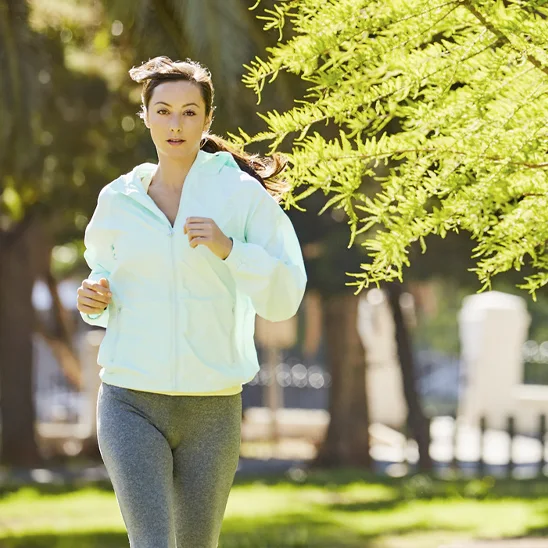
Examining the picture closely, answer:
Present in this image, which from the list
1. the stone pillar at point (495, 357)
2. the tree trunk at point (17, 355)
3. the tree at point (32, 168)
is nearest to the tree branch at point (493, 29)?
the tree at point (32, 168)

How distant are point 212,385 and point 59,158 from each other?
35.5 ft

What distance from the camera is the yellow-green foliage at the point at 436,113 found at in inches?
140

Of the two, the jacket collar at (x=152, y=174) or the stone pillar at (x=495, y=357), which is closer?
the jacket collar at (x=152, y=174)

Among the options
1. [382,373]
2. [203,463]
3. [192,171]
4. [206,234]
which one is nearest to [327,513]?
[203,463]

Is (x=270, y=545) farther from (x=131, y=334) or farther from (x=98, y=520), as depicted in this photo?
(x=131, y=334)

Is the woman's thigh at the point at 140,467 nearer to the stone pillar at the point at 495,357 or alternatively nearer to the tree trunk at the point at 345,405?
the tree trunk at the point at 345,405

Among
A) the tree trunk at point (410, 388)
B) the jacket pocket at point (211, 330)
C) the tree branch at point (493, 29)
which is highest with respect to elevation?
the tree branch at point (493, 29)

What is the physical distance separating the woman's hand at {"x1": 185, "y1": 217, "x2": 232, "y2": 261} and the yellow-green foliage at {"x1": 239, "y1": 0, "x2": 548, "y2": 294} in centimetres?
43

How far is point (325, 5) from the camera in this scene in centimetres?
357

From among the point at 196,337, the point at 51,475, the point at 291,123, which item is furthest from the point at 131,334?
the point at 51,475

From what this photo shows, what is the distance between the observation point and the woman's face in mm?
3529

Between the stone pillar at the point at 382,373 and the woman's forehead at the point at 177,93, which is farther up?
the woman's forehead at the point at 177,93

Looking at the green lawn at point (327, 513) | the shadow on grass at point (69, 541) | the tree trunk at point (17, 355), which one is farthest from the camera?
the tree trunk at point (17, 355)

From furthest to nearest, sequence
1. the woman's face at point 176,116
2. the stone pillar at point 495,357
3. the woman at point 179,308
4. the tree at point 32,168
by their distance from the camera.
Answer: the stone pillar at point 495,357, the tree at point 32,168, the woman's face at point 176,116, the woman at point 179,308
